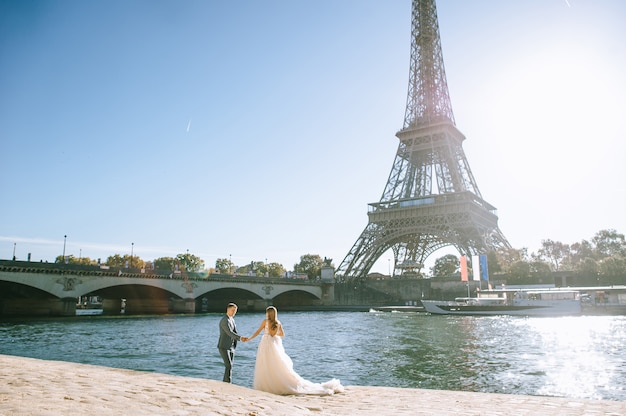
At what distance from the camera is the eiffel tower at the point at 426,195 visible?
7844cm

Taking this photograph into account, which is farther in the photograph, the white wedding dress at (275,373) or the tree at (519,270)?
the tree at (519,270)

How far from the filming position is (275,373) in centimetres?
1025

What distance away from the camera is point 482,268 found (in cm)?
6500

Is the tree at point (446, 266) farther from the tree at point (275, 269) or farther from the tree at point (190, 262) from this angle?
the tree at point (190, 262)

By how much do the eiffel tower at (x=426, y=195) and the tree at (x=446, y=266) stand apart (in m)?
20.4

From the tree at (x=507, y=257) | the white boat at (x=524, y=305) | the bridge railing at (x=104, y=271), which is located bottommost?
the white boat at (x=524, y=305)

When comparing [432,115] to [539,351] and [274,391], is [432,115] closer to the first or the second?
[539,351]

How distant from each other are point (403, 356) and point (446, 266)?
102 meters

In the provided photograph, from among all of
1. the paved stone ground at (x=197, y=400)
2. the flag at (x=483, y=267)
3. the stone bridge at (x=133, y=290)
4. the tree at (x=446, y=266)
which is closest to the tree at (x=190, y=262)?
the stone bridge at (x=133, y=290)

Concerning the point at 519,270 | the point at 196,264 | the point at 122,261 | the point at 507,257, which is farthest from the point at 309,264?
the point at 519,270

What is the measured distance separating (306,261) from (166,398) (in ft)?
418

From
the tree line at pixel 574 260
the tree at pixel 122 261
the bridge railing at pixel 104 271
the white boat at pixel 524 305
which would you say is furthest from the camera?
the tree at pixel 122 261

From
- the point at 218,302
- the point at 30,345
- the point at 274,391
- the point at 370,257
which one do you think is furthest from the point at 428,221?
the point at 274,391

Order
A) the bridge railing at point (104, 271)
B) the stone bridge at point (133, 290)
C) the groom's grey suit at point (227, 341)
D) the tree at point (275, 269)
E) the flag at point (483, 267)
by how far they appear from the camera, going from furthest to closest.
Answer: the tree at point (275, 269) < the flag at point (483, 267) < the stone bridge at point (133, 290) < the bridge railing at point (104, 271) < the groom's grey suit at point (227, 341)
